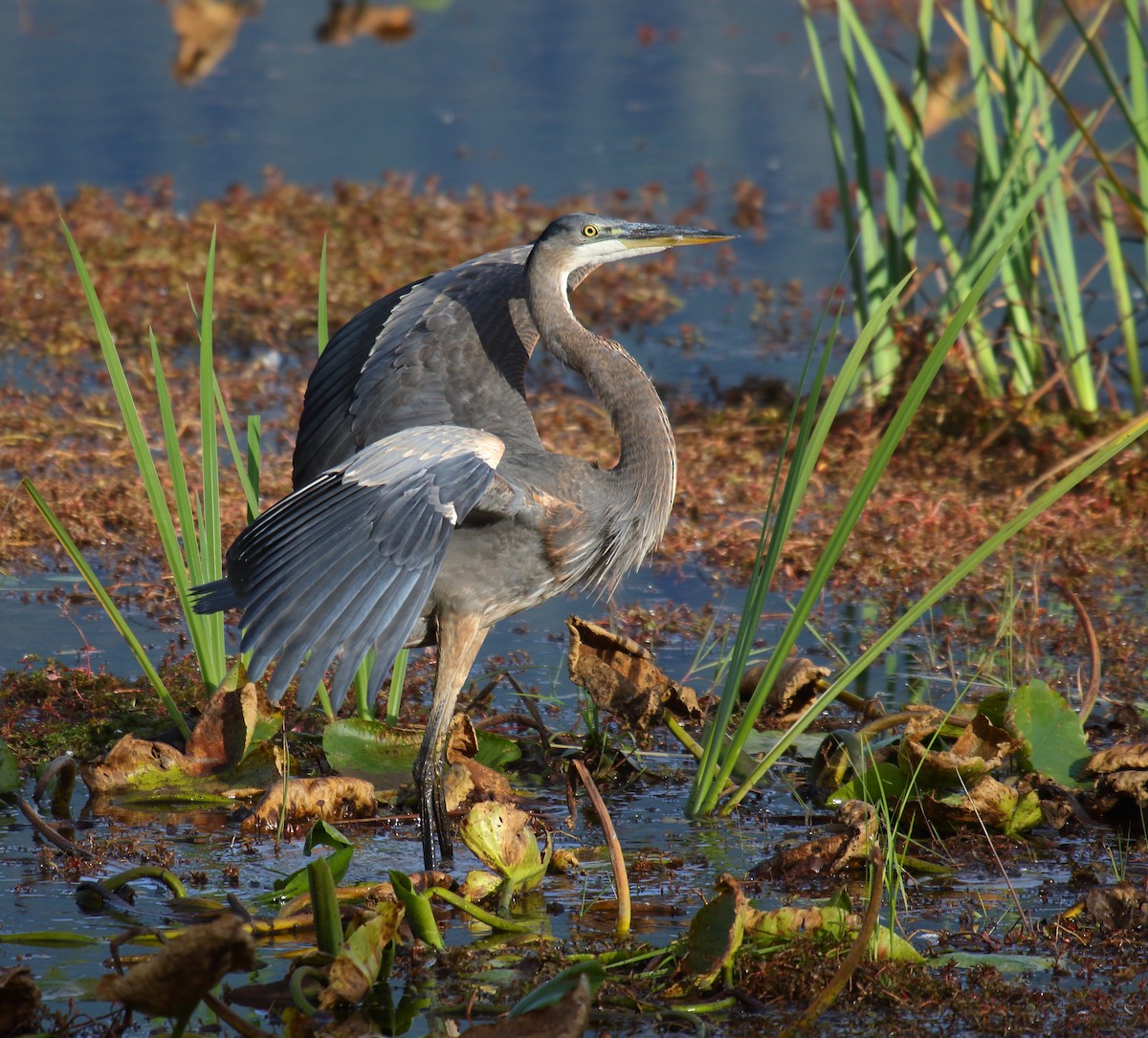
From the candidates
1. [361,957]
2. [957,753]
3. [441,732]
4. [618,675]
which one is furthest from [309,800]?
[957,753]

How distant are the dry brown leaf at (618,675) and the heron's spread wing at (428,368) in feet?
1.68

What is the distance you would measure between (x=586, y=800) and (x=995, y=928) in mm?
1096

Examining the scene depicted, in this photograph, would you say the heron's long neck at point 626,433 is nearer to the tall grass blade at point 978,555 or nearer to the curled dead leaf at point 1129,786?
the tall grass blade at point 978,555

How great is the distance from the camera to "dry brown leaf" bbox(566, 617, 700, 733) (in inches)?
153

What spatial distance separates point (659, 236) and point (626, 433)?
0.56 metres

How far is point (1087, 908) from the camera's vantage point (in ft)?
10.3

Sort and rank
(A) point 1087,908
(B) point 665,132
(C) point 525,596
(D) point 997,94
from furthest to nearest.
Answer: (B) point 665,132 < (D) point 997,94 < (C) point 525,596 < (A) point 1087,908

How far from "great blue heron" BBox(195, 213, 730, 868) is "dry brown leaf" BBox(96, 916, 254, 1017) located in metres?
0.70

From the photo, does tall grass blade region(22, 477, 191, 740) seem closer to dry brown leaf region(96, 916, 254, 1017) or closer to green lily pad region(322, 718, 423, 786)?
green lily pad region(322, 718, 423, 786)

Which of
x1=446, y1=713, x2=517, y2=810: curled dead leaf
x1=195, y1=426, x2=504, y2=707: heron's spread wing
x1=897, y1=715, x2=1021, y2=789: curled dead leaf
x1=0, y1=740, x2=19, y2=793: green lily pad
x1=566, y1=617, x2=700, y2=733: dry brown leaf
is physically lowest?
x1=446, y1=713, x2=517, y2=810: curled dead leaf

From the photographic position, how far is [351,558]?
10.5 ft

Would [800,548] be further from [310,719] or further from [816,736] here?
[310,719]

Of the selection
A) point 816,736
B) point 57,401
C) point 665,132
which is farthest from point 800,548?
point 665,132

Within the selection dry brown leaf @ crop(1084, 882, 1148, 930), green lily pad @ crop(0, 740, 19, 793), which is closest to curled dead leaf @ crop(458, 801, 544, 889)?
dry brown leaf @ crop(1084, 882, 1148, 930)
